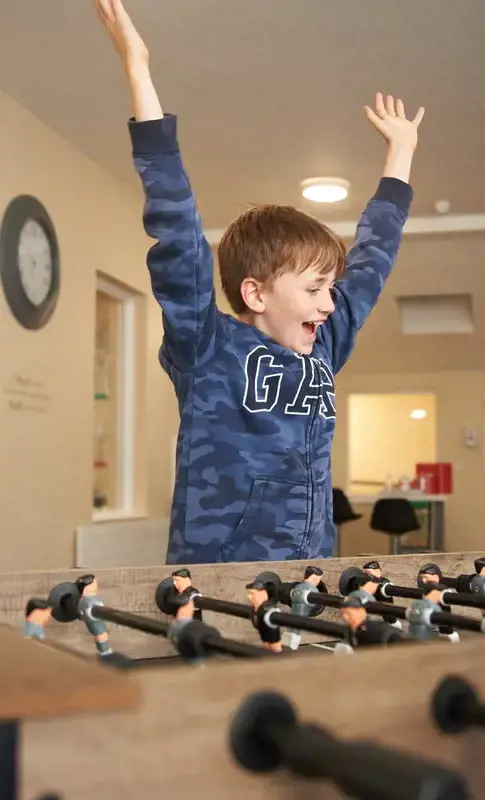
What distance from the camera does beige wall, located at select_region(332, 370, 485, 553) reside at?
24.7ft

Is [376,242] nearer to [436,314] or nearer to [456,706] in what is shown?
[456,706]

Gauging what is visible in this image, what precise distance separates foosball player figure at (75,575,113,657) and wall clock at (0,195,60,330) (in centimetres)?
244

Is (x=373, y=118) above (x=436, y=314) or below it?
below

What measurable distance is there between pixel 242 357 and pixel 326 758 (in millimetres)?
1057

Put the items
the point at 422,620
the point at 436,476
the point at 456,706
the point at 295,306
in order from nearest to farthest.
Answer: the point at 456,706 < the point at 422,620 < the point at 295,306 < the point at 436,476

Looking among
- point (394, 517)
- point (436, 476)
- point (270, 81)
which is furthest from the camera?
point (436, 476)

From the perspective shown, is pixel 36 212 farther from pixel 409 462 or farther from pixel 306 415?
pixel 409 462

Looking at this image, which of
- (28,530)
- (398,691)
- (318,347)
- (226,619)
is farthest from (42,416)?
(398,691)

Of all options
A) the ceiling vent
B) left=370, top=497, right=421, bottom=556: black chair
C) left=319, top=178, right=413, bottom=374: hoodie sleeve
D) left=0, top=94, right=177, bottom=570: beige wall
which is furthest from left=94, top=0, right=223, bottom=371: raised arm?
left=370, top=497, right=421, bottom=556: black chair

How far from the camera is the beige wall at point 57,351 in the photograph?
133 inches

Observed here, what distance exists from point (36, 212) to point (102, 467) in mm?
1507

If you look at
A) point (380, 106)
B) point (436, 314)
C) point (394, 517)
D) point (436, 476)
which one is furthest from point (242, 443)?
point (436, 476)

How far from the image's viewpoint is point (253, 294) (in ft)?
5.27

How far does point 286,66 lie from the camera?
3.21 meters
